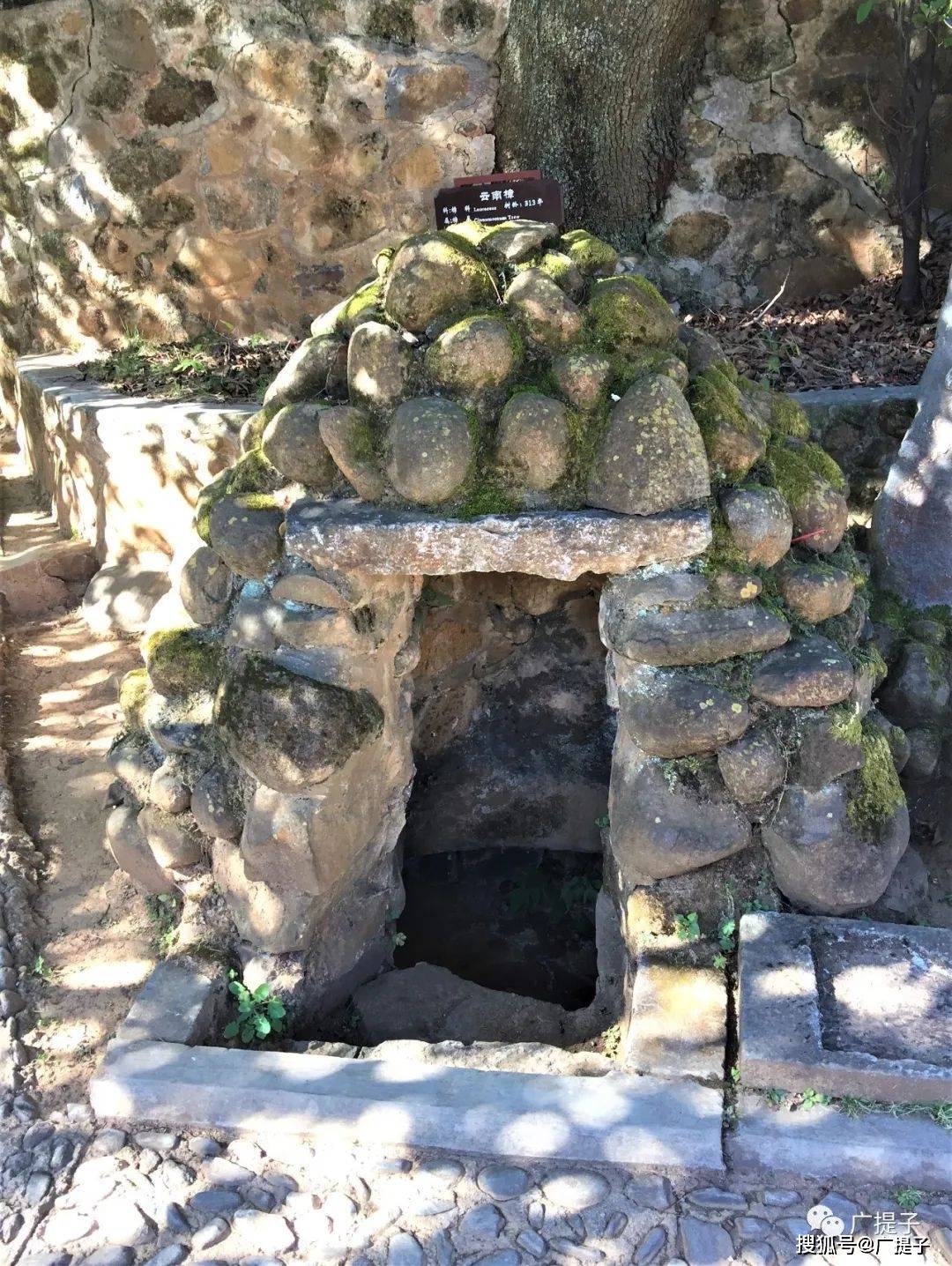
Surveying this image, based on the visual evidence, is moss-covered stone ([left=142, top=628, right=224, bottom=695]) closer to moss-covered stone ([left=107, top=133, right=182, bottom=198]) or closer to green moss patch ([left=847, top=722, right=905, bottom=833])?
green moss patch ([left=847, top=722, right=905, bottom=833])

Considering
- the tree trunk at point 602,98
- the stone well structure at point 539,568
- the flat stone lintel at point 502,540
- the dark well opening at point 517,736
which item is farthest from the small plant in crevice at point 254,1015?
the tree trunk at point 602,98

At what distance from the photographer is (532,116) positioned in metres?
4.64

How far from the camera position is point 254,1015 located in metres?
2.83

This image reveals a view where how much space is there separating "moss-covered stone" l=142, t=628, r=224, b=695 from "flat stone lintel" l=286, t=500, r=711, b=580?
498 mm

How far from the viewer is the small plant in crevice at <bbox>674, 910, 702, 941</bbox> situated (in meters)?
2.69

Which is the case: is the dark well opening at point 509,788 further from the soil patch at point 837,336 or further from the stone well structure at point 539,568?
the soil patch at point 837,336

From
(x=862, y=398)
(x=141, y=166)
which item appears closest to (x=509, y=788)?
(x=862, y=398)

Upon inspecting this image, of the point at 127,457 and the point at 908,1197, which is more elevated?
the point at 127,457

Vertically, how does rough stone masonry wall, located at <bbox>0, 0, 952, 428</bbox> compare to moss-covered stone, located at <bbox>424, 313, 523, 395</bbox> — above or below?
above

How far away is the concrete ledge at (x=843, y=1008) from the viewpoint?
89.0 inches

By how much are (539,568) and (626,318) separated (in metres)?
0.64

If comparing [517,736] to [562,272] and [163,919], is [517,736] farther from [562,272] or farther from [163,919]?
[562,272]

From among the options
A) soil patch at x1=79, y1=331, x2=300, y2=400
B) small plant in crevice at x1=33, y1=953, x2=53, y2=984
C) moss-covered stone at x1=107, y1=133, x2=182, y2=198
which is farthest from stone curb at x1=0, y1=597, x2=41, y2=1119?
moss-covered stone at x1=107, y1=133, x2=182, y2=198

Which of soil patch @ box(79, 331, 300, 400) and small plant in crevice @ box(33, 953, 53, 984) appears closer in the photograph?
small plant in crevice @ box(33, 953, 53, 984)
